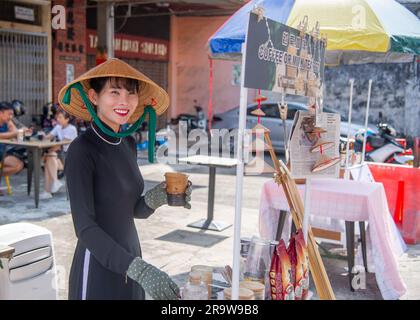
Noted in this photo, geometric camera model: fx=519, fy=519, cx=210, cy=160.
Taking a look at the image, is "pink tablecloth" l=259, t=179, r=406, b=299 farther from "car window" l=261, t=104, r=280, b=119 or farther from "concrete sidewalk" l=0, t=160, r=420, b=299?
"car window" l=261, t=104, r=280, b=119

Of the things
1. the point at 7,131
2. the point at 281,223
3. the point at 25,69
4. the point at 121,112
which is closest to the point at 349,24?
the point at 281,223

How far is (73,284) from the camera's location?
7.95 ft

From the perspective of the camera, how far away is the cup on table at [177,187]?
8.38 ft

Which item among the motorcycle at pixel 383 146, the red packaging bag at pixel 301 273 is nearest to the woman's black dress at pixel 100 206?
the red packaging bag at pixel 301 273

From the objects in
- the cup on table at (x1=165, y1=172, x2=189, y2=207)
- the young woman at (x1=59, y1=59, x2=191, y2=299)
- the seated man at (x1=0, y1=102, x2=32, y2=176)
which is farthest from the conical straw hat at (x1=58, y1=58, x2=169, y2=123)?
the seated man at (x1=0, y1=102, x2=32, y2=176)

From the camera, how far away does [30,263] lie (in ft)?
10.1

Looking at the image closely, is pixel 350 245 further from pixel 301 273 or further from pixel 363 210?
pixel 301 273

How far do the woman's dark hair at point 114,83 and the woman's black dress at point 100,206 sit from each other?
0.20 meters

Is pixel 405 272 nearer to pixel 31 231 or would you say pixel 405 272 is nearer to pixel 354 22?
pixel 354 22

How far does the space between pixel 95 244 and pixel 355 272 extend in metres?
3.42

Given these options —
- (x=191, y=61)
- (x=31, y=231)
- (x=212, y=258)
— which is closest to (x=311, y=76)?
(x=31, y=231)

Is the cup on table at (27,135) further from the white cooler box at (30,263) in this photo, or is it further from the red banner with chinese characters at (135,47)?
the red banner with chinese characters at (135,47)

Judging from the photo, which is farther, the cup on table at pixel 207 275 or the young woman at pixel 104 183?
the cup on table at pixel 207 275

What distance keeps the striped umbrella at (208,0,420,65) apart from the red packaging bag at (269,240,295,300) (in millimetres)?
2538
